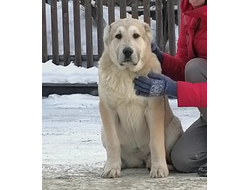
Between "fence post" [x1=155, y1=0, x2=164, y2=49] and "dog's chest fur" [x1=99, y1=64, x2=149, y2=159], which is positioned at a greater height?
"fence post" [x1=155, y1=0, x2=164, y2=49]

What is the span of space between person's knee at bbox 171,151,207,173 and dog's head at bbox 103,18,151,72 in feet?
1.86

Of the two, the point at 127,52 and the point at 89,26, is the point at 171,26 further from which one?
the point at 127,52

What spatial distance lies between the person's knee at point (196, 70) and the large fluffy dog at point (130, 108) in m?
0.19

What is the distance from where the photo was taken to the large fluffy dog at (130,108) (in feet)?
8.57

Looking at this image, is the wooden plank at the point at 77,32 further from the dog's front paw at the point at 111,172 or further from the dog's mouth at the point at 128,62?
the dog's front paw at the point at 111,172

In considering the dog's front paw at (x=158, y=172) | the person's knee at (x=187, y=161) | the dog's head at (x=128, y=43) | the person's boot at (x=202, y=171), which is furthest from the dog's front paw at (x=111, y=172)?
the dog's head at (x=128, y=43)

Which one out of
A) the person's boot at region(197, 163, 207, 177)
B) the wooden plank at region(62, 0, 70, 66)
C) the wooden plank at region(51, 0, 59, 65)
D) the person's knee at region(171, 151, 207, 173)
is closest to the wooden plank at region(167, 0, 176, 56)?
the wooden plank at region(62, 0, 70, 66)

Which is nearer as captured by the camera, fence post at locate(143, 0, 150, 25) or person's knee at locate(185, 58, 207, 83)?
person's knee at locate(185, 58, 207, 83)

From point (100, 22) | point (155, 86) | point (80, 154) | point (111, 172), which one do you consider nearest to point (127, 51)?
point (155, 86)

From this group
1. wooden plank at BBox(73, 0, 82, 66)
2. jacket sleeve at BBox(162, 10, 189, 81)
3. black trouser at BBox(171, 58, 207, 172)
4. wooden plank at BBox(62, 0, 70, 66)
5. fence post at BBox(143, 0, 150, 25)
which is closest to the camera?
black trouser at BBox(171, 58, 207, 172)

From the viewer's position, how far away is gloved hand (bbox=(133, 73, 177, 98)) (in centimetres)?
249

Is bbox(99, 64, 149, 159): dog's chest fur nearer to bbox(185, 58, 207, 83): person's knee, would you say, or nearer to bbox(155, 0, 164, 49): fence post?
bbox(185, 58, 207, 83): person's knee

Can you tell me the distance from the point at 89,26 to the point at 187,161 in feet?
15.0
